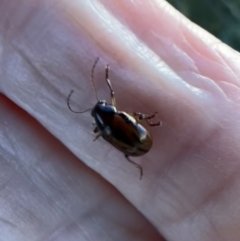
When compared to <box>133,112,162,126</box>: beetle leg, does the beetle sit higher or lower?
lower

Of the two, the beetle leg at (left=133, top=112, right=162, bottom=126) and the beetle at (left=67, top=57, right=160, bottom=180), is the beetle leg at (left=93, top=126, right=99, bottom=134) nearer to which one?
the beetle at (left=67, top=57, right=160, bottom=180)

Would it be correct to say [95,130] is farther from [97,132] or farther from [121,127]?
[121,127]

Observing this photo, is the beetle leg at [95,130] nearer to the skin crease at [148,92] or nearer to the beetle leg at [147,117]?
the skin crease at [148,92]

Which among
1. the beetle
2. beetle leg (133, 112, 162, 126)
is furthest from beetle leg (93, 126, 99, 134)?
beetle leg (133, 112, 162, 126)

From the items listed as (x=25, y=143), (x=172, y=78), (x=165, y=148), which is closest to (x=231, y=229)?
(x=165, y=148)

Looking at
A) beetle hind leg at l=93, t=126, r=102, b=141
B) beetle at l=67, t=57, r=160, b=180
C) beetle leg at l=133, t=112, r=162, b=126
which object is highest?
beetle leg at l=133, t=112, r=162, b=126

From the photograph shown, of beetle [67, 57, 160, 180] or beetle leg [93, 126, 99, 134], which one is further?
beetle leg [93, 126, 99, 134]

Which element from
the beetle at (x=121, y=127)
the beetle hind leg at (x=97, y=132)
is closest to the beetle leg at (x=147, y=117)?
the beetle at (x=121, y=127)
